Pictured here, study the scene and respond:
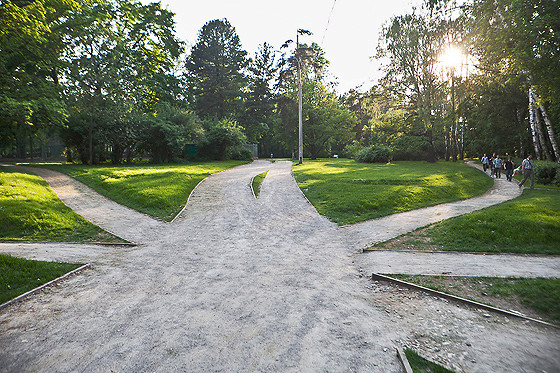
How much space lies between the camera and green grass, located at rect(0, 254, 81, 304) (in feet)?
15.6

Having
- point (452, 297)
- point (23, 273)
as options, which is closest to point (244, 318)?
point (452, 297)

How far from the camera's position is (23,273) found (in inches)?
207

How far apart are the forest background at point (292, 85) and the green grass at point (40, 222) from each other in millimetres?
4061

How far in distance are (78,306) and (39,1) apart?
26.4 ft

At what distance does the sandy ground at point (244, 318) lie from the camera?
3.07 m

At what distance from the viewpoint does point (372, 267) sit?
19.2 feet

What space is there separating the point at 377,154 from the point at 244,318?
31113 mm

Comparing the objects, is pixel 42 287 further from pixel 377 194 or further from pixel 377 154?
pixel 377 154

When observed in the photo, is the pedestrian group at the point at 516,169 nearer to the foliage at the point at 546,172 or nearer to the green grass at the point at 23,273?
the foliage at the point at 546,172

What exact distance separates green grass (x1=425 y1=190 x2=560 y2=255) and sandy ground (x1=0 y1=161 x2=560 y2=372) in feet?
2.72

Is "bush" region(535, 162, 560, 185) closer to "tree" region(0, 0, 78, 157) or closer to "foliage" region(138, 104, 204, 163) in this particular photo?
"tree" region(0, 0, 78, 157)

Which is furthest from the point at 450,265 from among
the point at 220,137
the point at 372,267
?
the point at 220,137

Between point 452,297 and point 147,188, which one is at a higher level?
point 147,188

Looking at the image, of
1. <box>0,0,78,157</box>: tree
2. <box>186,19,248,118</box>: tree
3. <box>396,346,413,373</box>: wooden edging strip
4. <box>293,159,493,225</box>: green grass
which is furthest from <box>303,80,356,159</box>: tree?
<box>396,346,413,373</box>: wooden edging strip
